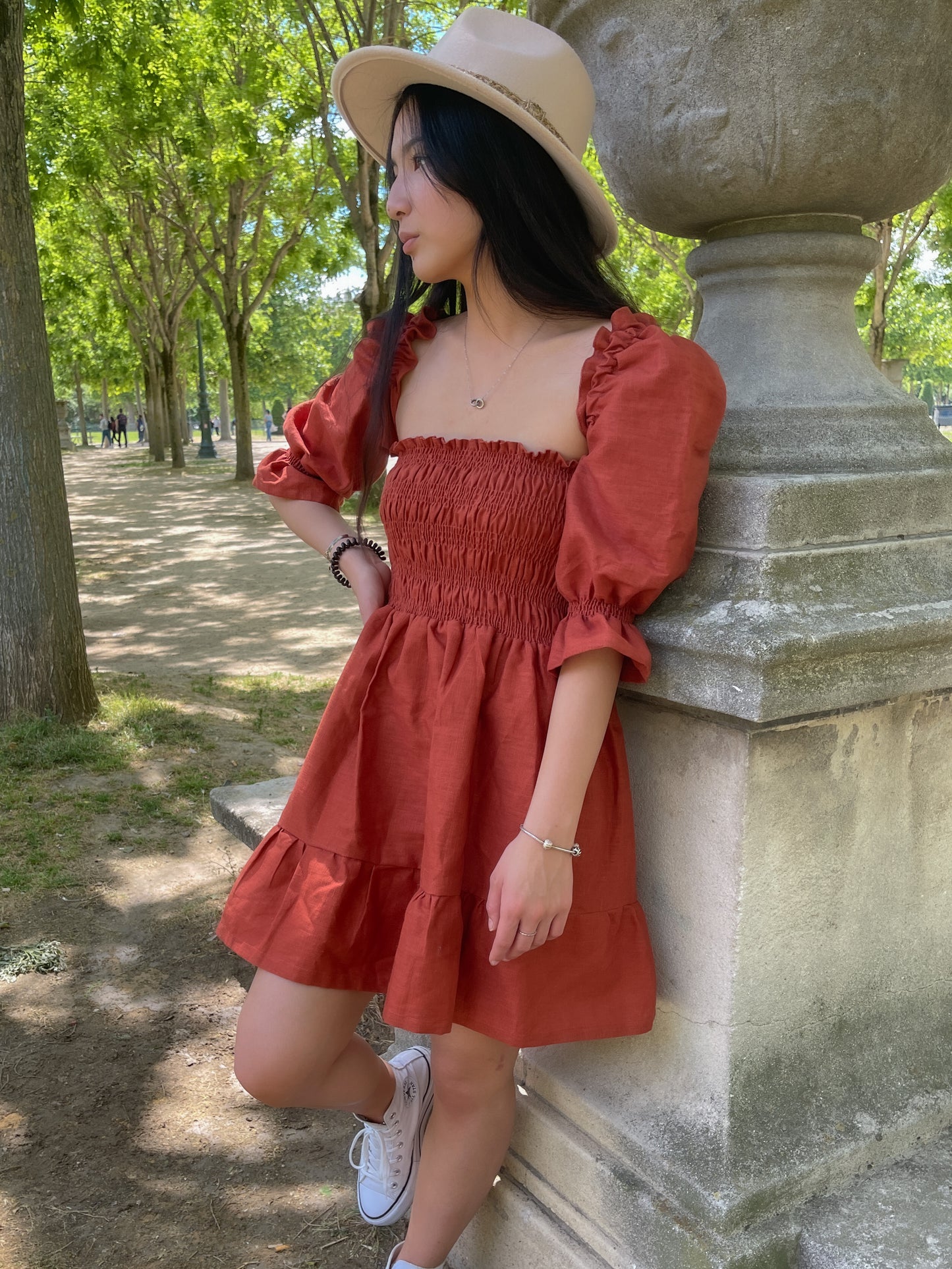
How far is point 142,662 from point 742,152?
5.74 m

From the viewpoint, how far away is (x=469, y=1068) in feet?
5.52

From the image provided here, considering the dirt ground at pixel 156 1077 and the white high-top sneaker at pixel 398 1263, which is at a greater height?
the white high-top sneaker at pixel 398 1263

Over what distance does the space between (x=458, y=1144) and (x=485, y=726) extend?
0.71m

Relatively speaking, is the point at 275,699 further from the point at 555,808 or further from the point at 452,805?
the point at 555,808

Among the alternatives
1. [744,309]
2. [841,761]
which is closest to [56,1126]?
[841,761]

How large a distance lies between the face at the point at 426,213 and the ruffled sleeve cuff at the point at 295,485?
47cm

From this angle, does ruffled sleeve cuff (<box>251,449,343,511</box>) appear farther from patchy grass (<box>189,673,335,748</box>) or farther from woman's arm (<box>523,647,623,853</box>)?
patchy grass (<box>189,673,335,748</box>)

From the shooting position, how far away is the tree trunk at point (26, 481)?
4.57m

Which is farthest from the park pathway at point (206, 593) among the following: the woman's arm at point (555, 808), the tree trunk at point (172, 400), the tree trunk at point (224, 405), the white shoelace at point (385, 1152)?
the tree trunk at point (224, 405)

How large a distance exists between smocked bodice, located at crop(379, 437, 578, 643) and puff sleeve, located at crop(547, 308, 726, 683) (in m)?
0.11

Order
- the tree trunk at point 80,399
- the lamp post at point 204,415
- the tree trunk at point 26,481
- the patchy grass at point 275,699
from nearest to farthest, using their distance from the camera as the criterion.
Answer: the tree trunk at point 26,481
the patchy grass at point 275,699
the lamp post at point 204,415
the tree trunk at point 80,399

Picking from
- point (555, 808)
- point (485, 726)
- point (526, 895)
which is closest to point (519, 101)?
point (485, 726)

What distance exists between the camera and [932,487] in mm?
1648

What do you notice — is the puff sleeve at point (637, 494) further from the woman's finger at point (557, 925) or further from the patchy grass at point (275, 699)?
the patchy grass at point (275, 699)
